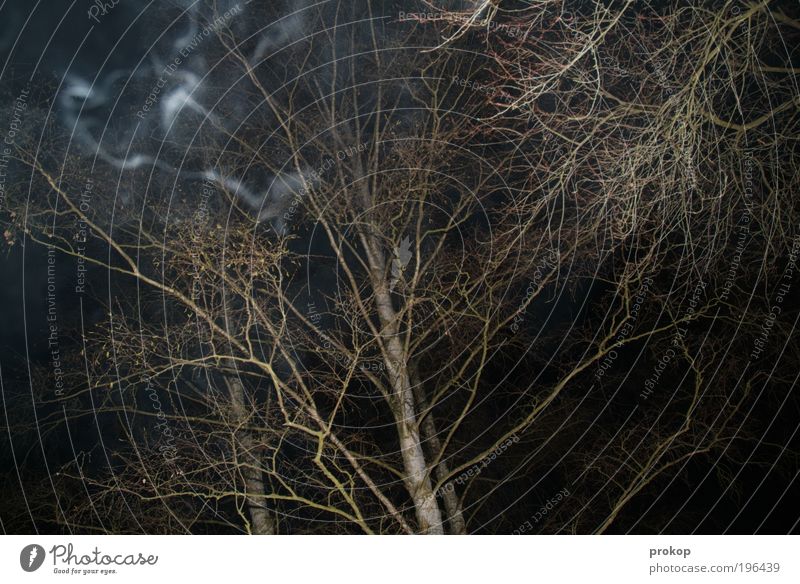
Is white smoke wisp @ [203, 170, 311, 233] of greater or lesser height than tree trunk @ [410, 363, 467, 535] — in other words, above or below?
Result: above

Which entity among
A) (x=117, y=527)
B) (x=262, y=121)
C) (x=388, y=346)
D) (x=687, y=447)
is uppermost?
(x=262, y=121)

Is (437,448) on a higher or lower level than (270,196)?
lower

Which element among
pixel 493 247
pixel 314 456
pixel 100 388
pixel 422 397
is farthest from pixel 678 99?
pixel 100 388

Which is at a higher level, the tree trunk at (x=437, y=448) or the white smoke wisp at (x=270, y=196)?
the white smoke wisp at (x=270, y=196)

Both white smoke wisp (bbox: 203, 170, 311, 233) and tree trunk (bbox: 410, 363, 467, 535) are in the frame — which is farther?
tree trunk (bbox: 410, 363, 467, 535)

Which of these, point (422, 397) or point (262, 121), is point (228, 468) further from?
point (262, 121)

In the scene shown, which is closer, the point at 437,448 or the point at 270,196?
the point at 270,196

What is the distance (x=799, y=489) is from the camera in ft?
44.1

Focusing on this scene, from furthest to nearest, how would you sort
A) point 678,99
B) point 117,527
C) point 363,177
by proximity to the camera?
point 363,177 < point 117,527 < point 678,99

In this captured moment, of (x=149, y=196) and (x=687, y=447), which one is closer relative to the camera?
(x=149, y=196)

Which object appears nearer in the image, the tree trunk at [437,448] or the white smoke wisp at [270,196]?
the white smoke wisp at [270,196]

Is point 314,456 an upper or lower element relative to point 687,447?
upper

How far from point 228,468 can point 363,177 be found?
516cm
